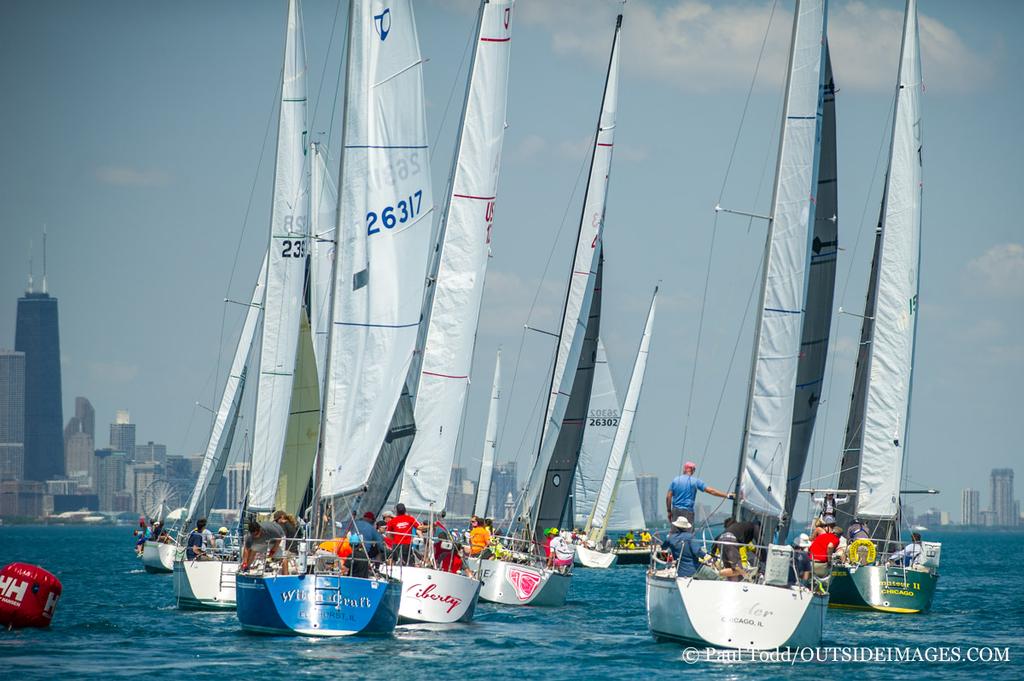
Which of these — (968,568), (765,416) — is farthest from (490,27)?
(968,568)

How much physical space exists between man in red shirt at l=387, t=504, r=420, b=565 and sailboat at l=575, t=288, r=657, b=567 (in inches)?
1229

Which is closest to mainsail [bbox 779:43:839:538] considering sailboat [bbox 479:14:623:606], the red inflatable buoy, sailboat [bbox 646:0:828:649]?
sailboat [bbox 646:0:828:649]

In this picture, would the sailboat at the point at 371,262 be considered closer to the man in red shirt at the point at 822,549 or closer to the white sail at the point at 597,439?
the man in red shirt at the point at 822,549

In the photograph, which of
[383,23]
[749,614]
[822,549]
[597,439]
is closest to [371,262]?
[383,23]

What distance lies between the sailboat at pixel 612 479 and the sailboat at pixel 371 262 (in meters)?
31.9

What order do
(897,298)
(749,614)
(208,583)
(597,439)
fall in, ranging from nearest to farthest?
(749,614)
(208,583)
(897,298)
(597,439)

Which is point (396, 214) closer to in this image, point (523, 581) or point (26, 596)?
point (26, 596)

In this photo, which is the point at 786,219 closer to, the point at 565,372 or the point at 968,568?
the point at 565,372

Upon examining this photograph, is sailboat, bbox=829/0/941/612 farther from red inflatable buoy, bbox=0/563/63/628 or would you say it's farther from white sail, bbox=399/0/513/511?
red inflatable buoy, bbox=0/563/63/628

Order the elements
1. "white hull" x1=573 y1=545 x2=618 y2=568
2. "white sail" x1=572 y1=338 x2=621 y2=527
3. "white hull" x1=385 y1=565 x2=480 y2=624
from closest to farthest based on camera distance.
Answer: "white hull" x1=385 y1=565 x2=480 y2=624, "white sail" x1=572 y1=338 x2=621 y2=527, "white hull" x1=573 y1=545 x2=618 y2=568

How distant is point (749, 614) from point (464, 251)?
10.4 m

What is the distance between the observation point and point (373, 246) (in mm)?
24031

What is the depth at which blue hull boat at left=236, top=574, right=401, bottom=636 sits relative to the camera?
21.8m

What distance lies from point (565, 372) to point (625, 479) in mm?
31181
